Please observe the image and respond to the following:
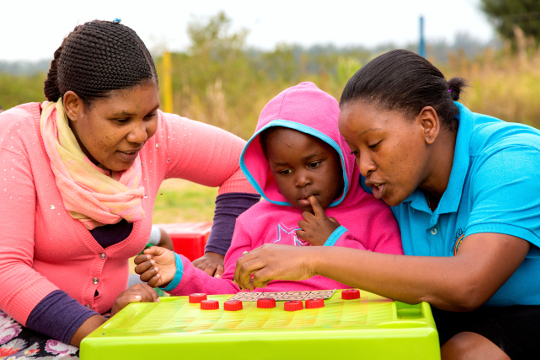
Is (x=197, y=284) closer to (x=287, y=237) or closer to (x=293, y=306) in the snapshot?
(x=287, y=237)

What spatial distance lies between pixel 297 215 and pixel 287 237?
10cm

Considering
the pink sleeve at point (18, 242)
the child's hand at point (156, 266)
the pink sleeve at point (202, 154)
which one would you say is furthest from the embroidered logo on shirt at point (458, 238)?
the pink sleeve at point (18, 242)

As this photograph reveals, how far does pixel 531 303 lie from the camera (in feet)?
4.78

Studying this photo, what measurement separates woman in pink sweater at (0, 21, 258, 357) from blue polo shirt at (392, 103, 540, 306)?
905 millimetres

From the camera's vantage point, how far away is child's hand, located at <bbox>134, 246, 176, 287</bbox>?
1.70 meters

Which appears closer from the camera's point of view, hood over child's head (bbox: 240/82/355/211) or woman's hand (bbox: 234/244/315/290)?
woman's hand (bbox: 234/244/315/290)

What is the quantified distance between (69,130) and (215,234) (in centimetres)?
80

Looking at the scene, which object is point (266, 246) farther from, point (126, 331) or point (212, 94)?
point (212, 94)

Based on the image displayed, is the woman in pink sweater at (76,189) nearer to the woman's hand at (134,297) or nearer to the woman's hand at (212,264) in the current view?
the woman's hand at (134,297)

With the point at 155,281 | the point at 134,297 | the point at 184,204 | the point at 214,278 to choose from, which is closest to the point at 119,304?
the point at 134,297

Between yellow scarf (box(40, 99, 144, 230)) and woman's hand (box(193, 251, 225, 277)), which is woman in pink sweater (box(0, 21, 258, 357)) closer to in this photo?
yellow scarf (box(40, 99, 144, 230))

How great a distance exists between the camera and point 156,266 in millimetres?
1755

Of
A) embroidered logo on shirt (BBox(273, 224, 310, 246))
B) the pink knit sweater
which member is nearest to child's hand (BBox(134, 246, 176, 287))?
the pink knit sweater

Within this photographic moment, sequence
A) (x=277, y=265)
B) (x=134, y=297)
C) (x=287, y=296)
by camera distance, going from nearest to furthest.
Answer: (x=277, y=265) < (x=287, y=296) < (x=134, y=297)
